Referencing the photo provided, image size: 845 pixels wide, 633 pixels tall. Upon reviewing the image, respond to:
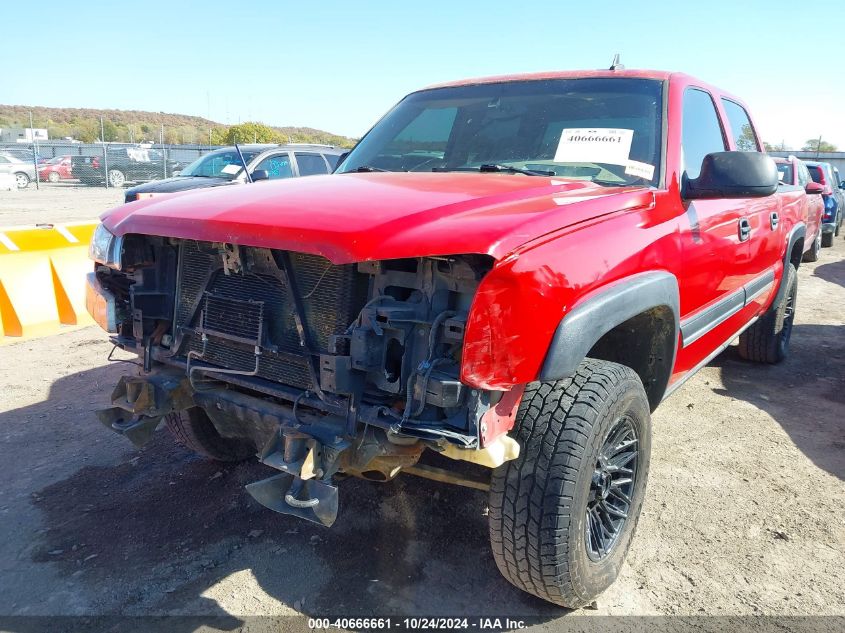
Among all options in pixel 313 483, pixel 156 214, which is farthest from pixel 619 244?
pixel 156 214

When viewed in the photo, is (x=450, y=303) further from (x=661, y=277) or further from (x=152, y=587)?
(x=152, y=587)

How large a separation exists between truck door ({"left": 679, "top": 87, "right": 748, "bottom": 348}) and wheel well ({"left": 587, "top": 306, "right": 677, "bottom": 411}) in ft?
0.50

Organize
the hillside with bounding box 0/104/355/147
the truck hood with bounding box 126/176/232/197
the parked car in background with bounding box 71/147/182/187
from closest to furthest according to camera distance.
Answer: the truck hood with bounding box 126/176/232/197 < the parked car in background with bounding box 71/147/182/187 < the hillside with bounding box 0/104/355/147

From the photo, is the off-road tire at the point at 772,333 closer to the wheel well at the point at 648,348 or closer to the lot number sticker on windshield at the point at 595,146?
the wheel well at the point at 648,348

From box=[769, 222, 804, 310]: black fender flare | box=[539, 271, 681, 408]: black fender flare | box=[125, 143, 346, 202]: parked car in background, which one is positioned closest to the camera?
box=[539, 271, 681, 408]: black fender flare

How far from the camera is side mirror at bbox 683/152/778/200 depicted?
2781 millimetres

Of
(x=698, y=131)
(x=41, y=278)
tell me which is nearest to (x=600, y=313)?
(x=698, y=131)

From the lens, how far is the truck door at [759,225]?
3.87m

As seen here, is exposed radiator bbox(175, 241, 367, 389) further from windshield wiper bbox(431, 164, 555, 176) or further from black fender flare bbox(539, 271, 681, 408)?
windshield wiper bbox(431, 164, 555, 176)

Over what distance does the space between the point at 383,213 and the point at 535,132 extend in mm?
1453

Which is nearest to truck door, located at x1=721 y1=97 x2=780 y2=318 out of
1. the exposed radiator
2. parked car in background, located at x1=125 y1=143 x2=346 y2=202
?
the exposed radiator

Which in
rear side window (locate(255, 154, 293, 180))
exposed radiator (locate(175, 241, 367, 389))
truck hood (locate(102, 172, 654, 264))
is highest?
rear side window (locate(255, 154, 293, 180))

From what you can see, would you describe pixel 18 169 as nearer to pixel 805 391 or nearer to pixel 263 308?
pixel 263 308

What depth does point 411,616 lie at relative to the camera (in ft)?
8.11
